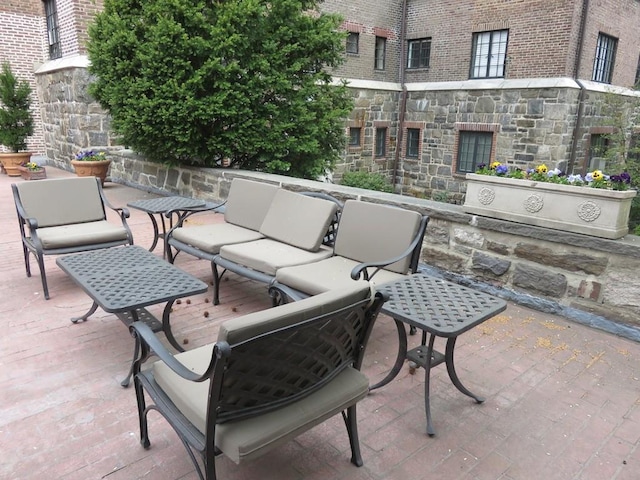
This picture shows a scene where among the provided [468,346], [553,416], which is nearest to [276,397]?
[553,416]

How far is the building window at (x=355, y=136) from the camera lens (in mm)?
13059

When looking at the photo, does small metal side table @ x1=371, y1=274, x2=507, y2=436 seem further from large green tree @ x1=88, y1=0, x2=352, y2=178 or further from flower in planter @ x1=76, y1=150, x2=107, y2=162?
flower in planter @ x1=76, y1=150, x2=107, y2=162

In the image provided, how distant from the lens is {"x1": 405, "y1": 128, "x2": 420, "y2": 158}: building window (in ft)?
45.5

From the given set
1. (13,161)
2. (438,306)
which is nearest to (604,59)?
(438,306)

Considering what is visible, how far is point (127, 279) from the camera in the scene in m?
2.84

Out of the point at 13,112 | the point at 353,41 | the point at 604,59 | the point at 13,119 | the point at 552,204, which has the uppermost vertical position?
the point at 353,41

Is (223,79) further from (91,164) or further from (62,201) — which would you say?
(91,164)

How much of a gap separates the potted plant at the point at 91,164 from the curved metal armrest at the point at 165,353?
286 inches

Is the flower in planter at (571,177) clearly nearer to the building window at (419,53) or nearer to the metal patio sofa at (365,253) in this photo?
the metal patio sofa at (365,253)

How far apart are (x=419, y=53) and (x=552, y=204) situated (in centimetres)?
1164

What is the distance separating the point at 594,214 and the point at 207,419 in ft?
9.40

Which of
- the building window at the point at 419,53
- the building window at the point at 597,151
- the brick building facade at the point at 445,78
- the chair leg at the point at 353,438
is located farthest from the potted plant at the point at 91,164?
the building window at the point at 597,151

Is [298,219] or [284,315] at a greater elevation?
[284,315]

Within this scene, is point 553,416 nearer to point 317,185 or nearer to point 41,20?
point 317,185
